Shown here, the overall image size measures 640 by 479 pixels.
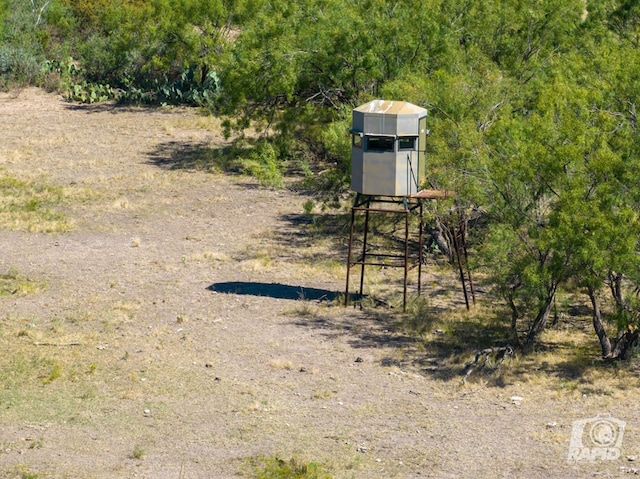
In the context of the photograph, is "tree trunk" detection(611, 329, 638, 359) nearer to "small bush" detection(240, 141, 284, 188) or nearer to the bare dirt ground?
the bare dirt ground

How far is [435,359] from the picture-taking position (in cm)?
1593

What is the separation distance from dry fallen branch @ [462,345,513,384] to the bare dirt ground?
0.89 ft

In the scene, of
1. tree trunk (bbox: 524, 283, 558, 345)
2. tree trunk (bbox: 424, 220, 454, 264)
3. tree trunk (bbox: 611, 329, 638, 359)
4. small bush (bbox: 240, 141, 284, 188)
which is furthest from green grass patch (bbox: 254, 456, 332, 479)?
small bush (bbox: 240, 141, 284, 188)

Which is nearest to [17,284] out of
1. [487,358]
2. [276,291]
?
[276,291]

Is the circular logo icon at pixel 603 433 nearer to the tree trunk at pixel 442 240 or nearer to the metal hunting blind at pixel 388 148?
the metal hunting blind at pixel 388 148

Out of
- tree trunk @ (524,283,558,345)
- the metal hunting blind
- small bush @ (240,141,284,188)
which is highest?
the metal hunting blind

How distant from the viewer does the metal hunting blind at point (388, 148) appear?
56.6ft

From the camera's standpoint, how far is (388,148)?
56.9ft

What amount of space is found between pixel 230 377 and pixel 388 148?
455 centimetres

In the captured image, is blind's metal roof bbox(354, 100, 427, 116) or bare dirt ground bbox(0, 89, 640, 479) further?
blind's metal roof bbox(354, 100, 427, 116)

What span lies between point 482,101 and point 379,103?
2.85 meters

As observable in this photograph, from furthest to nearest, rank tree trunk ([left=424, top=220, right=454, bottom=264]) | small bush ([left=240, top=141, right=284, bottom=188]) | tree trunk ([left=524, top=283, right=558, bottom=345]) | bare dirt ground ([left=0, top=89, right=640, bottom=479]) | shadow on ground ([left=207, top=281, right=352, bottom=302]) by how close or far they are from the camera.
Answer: small bush ([left=240, top=141, right=284, bottom=188]), tree trunk ([left=424, top=220, right=454, bottom=264]), shadow on ground ([left=207, top=281, right=352, bottom=302]), tree trunk ([left=524, top=283, right=558, bottom=345]), bare dirt ground ([left=0, top=89, right=640, bottom=479])

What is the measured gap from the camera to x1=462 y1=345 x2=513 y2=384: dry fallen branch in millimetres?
15383

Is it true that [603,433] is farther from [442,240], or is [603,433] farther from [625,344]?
[442,240]
